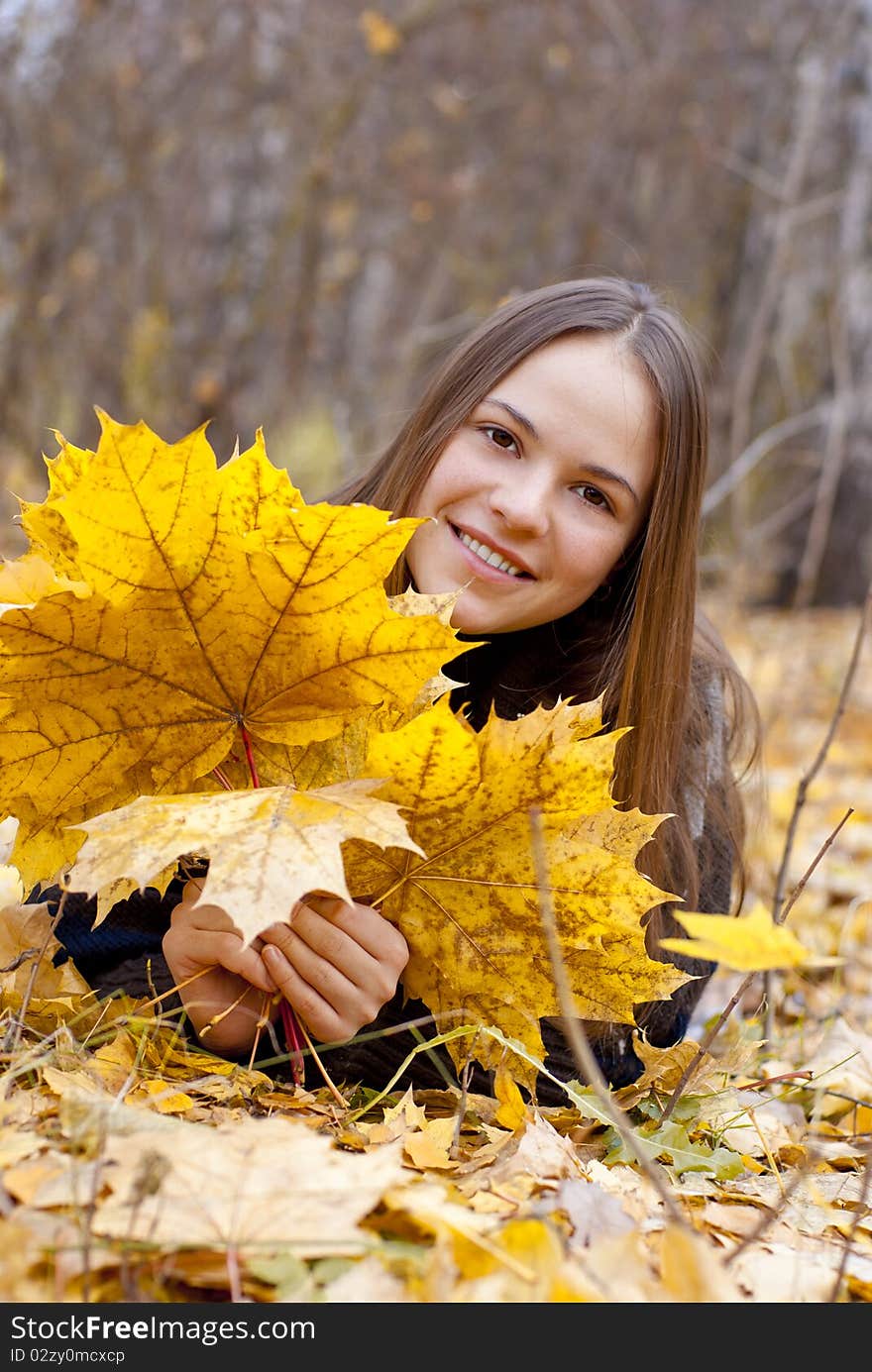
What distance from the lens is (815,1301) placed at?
734 mm

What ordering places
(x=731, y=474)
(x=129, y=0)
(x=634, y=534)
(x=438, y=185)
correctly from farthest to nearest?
(x=438, y=185)
(x=129, y=0)
(x=731, y=474)
(x=634, y=534)

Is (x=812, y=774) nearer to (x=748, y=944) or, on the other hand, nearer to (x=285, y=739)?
(x=285, y=739)

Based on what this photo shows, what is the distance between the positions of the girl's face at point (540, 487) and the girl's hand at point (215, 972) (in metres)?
0.62

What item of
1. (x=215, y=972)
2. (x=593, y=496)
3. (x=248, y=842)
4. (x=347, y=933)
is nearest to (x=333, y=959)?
(x=347, y=933)

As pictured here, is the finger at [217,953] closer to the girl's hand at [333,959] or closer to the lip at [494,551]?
the girl's hand at [333,959]

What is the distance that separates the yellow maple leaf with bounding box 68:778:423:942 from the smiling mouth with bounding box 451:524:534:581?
74cm

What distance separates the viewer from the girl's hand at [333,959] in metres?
0.92

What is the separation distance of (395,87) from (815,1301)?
28.8 ft

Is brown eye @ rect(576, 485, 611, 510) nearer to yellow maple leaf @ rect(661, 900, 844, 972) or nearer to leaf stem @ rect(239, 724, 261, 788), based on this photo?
leaf stem @ rect(239, 724, 261, 788)

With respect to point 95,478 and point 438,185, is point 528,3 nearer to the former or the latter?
point 438,185

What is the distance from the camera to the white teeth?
1.45m

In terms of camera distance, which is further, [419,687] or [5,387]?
[5,387]

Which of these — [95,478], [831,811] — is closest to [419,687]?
[95,478]

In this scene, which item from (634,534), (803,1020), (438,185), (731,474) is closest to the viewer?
(634,534)
